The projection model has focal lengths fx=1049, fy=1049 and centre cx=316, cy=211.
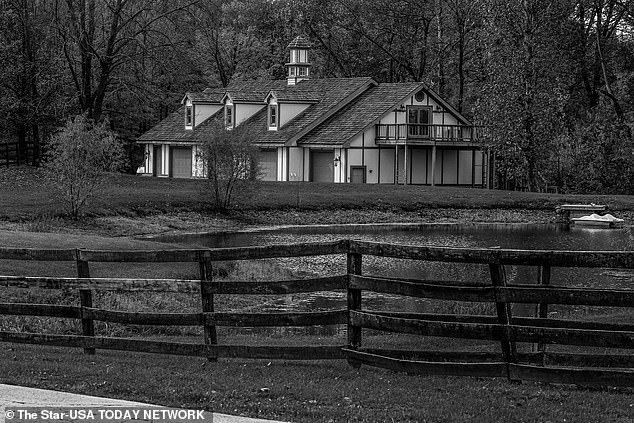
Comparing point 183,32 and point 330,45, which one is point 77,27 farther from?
point 330,45

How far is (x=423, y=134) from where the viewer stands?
2537 inches

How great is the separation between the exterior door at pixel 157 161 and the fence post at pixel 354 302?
6199 cm

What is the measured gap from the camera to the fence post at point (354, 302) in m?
11.1

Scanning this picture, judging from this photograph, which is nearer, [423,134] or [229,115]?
[423,134]

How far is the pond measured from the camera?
2114 centimetres

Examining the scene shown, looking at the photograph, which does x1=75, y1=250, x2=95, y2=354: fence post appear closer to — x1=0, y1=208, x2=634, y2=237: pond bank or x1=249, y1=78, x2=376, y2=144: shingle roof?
x1=0, y1=208, x2=634, y2=237: pond bank

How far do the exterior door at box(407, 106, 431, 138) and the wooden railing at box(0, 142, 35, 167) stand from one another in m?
22.9

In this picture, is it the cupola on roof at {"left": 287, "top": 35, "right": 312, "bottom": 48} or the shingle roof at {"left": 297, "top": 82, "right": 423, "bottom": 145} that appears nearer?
the shingle roof at {"left": 297, "top": 82, "right": 423, "bottom": 145}

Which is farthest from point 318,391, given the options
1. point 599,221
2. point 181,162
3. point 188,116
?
point 188,116

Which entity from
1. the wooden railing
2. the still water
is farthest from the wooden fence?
the wooden railing

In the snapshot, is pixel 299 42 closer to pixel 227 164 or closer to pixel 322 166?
pixel 322 166

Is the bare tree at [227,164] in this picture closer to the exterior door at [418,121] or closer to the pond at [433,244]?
the pond at [433,244]

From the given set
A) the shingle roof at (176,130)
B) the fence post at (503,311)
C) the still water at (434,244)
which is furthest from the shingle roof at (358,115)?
the fence post at (503,311)

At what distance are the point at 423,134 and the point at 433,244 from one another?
93.9 ft
